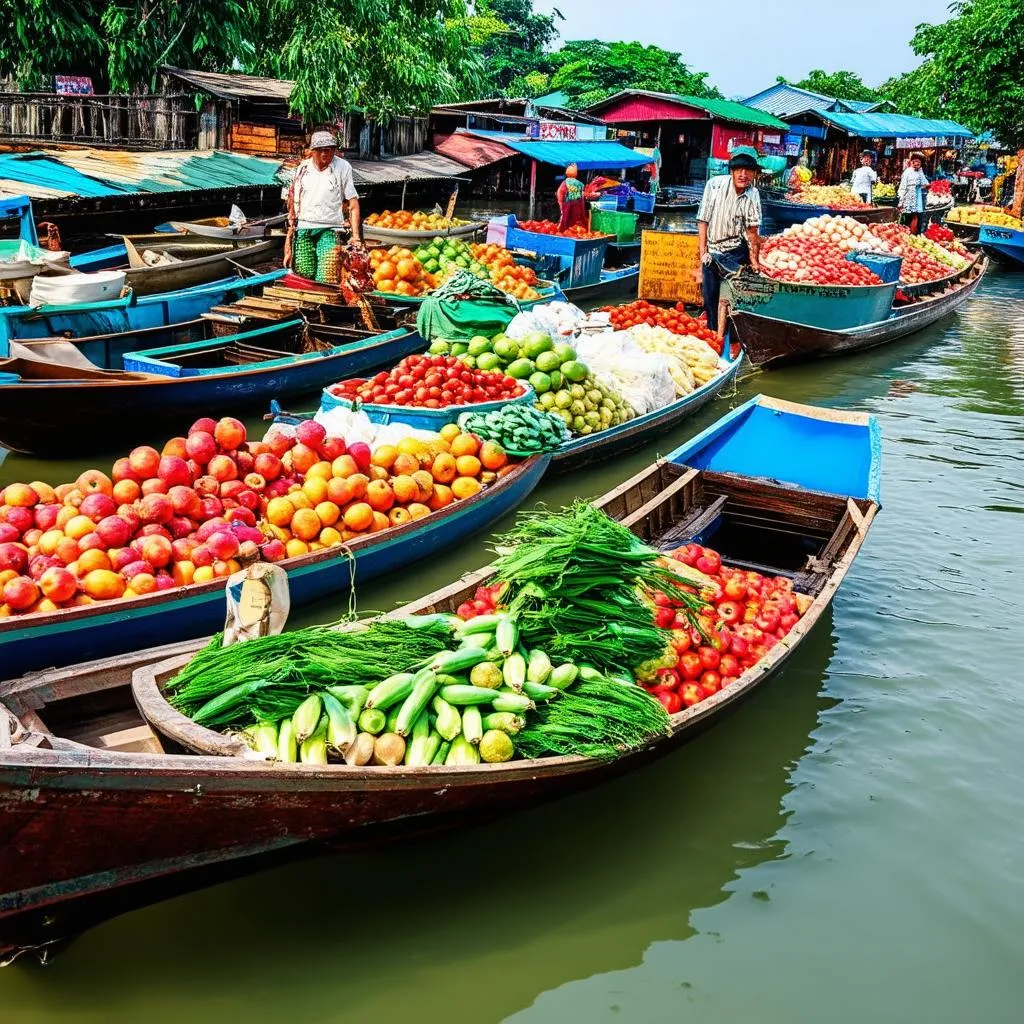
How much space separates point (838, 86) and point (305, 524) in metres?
59.9

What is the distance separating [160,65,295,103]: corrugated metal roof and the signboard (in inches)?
430

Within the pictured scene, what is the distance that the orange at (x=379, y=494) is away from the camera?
6188mm

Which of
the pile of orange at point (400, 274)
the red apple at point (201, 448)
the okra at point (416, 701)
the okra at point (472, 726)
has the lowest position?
the okra at point (472, 726)

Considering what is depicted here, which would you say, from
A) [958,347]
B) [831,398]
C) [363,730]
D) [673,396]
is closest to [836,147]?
[958,347]

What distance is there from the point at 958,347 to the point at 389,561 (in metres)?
13.0

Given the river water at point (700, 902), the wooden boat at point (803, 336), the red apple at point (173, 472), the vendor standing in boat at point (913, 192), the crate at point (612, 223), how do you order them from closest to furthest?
the river water at point (700, 902) < the red apple at point (173, 472) < the wooden boat at point (803, 336) < the crate at point (612, 223) < the vendor standing in boat at point (913, 192)

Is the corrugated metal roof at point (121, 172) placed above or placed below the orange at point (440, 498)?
above

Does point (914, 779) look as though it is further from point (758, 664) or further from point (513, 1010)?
point (513, 1010)

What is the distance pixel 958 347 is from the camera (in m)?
16.2

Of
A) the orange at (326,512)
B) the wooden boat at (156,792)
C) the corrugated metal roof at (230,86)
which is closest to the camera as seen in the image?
the wooden boat at (156,792)

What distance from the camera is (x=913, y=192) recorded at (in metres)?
22.1

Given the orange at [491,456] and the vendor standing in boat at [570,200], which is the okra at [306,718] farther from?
the vendor standing in boat at [570,200]

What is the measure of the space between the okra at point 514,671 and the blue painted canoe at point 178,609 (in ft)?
6.05

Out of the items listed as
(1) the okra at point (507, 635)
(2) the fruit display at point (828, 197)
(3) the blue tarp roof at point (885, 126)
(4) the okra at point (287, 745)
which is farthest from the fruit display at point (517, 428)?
(3) the blue tarp roof at point (885, 126)
